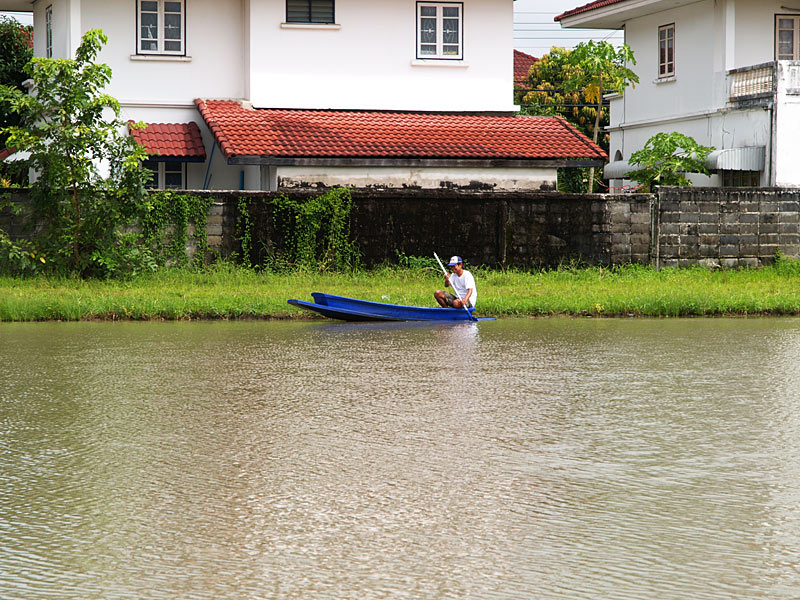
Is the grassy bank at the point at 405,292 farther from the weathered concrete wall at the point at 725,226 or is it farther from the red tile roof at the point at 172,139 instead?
the red tile roof at the point at 172,139

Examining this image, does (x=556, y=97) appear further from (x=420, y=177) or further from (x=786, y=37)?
(x=420, y=177)

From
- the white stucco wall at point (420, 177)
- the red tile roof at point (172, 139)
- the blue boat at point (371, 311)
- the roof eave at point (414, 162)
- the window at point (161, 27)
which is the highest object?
the window at point (161, 27)

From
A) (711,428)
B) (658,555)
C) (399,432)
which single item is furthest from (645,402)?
(658,555)

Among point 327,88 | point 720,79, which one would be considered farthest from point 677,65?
point 327,88

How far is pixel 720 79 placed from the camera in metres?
30.4

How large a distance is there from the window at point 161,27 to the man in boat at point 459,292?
12.9 m

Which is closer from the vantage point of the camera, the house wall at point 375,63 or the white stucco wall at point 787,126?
the white stucco wall at point 787,126

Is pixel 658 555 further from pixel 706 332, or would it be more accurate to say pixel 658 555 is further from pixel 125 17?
pixel 125 17

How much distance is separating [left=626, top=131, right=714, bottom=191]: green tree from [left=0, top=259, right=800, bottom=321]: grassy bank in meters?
6.35

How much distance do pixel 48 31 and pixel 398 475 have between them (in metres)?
25.6

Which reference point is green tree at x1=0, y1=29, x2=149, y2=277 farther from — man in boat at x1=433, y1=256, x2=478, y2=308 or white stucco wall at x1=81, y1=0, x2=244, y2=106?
white stucco wall at x1=81, y1=0, x2=244, y2=106

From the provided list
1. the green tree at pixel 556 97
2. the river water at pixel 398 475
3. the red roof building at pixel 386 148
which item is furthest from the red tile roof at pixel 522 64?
the river water at pixel 398 475

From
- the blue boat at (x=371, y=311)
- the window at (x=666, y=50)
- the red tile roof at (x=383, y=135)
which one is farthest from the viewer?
the window at (x=666, y=50)

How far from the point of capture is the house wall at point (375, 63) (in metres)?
28.9
